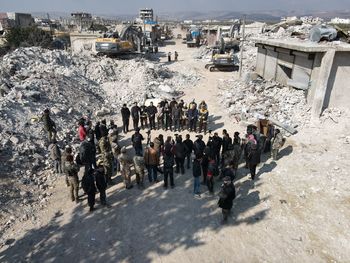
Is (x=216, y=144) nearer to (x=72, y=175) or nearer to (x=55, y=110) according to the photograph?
(x=72, y=175)

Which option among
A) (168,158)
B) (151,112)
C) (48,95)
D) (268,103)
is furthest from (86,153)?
(268,103)

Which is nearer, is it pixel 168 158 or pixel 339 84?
pixel 168 158

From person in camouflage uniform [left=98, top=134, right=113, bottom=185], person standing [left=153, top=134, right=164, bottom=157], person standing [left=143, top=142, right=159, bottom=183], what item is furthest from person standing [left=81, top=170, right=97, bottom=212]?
person standing [left=153, top=134, right=164, bottom=157]

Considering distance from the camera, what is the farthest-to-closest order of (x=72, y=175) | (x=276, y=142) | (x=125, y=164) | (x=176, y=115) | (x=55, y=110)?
(x=55, y=110)
(x=176, y=115)
(x=276, y=142)
(x=125, y=164)
(x=72, y=175)

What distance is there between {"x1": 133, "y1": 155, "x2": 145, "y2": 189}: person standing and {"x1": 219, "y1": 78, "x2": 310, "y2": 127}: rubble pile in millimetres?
6620

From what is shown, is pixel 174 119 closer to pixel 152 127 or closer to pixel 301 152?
pixel 152 127

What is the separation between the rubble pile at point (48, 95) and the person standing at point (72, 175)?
1024 millimetres

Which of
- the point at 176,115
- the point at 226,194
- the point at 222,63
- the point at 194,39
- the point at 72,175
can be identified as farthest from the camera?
the point at 194,39

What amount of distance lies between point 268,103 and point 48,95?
10561 mm

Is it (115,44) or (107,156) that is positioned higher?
(115,44)

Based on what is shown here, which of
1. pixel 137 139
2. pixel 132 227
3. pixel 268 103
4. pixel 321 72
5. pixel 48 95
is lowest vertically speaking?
pixel 132 227

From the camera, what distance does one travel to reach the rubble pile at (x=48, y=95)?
29.8 feet

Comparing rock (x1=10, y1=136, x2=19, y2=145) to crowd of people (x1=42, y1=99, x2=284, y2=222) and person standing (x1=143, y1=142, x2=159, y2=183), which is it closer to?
crowd of people (x1=42, y1=99, x2=284, y2=222)

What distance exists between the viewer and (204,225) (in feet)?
23.8
